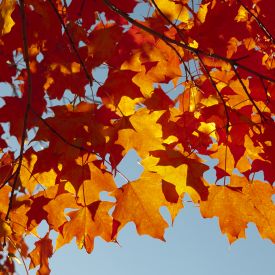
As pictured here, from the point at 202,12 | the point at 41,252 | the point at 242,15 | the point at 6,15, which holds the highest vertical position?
the point at 242,15

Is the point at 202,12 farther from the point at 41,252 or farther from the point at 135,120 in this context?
the point at 41,252

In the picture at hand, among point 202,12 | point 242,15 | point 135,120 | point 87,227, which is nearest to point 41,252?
point 87,227

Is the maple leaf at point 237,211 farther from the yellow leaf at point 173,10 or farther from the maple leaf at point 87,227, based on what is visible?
the yellow leaf at point 173,10

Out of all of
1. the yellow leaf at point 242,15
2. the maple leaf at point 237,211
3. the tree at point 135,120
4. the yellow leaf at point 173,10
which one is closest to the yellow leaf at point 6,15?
the tree at point 135,120

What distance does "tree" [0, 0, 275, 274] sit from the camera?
1834 millimetres

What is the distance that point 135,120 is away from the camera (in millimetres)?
1903

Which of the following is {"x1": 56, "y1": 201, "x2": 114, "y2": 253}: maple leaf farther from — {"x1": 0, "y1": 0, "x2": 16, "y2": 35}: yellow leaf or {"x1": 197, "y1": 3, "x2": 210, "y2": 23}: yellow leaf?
{"x1": 197, "y1": 3, "x2": 210, "y2": 23}: yellow leaf

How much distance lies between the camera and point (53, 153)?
1.86 meters

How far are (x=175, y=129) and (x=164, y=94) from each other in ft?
0.59

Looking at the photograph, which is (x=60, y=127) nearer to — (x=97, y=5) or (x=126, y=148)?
(x=126, y=148)

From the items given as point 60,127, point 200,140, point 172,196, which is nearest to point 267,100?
point 200,140

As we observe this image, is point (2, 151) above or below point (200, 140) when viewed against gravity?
above

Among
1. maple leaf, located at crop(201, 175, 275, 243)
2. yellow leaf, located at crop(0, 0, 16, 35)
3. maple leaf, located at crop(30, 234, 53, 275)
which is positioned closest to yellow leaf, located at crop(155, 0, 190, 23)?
yellow leaf, located at crop(0, 0, 16, 35)

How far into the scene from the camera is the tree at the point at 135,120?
1834 millimetres
